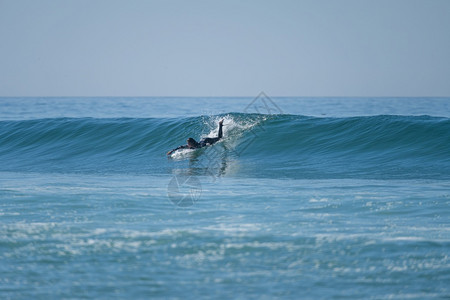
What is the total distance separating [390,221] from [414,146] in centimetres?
974

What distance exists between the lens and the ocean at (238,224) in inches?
238

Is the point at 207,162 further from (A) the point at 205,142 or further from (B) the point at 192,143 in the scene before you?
(A) the point at 205,142

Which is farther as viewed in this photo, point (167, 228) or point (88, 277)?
point (167, 228)

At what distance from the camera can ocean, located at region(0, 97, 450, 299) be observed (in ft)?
19.8

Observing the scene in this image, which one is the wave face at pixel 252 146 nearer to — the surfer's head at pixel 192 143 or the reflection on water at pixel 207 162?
the reflection on water at pixel 207 162

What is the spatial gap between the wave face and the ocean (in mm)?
136

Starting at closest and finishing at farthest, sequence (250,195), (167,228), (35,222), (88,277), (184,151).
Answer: (88,277) → (167,228) → (35,222) → (250,195) → (184,151)

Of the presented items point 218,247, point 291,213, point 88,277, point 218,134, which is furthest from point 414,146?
point 88,277

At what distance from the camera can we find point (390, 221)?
8.51 m

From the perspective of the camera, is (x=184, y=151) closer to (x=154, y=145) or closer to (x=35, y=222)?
(x=154, y=145)

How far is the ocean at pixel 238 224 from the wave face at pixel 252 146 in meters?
0.14

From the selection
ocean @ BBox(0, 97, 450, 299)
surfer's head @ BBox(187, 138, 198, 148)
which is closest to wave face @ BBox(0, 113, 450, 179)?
ocean @ BBox(0, 97, 450, 299)

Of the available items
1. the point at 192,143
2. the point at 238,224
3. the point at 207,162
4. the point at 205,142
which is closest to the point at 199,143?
the point at 205,142

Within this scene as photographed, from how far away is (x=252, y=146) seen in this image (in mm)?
19438
